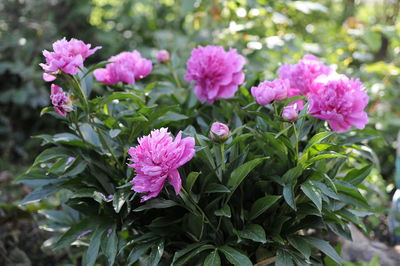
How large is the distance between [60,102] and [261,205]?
598mm

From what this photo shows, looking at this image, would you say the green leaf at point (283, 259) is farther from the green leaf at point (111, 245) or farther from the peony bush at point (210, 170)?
the green leaf at point (111, 245)

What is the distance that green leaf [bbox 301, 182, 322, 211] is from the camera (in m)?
1.13

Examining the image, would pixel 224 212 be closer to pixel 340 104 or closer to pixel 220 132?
pixel 220 132

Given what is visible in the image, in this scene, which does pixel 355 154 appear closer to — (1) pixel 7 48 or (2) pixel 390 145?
(2) pixel 390 145

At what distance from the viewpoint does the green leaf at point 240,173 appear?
3.78 feet

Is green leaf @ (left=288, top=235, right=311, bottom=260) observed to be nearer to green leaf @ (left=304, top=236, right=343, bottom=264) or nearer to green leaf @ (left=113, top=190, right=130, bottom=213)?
green leaf @ (left=304, top=236, right=343, bottom=264)

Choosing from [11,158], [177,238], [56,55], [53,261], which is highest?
[56,55]

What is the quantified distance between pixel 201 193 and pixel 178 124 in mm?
323

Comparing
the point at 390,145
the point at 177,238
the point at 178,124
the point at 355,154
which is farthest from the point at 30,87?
the point at 390,145

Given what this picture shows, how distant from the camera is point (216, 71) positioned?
1444 mm

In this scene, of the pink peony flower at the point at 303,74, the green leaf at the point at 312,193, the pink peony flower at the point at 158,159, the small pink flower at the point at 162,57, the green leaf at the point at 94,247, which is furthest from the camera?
the small pink flower at the point at 162,57

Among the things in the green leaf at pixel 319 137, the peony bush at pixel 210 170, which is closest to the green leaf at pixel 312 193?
the peony bush at pixel 210 170

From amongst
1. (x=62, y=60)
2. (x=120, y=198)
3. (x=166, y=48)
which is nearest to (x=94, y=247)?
(x=120, y=198)

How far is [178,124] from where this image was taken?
1479 mm
